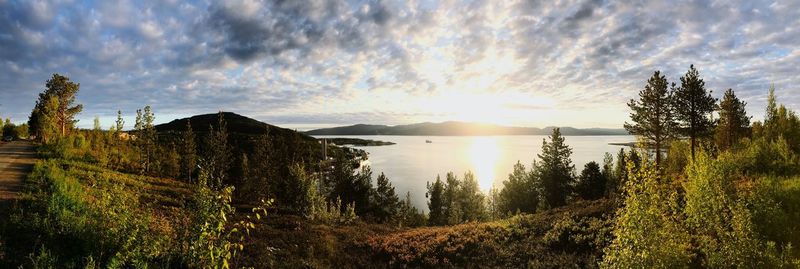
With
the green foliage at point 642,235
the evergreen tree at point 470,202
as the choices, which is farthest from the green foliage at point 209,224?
the evergreen tree at point 470,202

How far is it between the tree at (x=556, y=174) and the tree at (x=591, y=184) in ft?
5.71

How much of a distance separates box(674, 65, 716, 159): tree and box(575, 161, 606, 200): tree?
26.3 meters

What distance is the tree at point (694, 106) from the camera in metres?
37.1

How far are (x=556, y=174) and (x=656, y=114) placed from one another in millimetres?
24824

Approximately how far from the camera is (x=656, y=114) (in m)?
39.4

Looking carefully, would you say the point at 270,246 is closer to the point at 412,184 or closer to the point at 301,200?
the point at 301,200

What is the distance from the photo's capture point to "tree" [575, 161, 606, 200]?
62.9 m

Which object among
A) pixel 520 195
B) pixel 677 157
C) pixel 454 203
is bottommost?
pixel 454 203

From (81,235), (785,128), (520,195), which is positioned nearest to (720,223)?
(81,235)

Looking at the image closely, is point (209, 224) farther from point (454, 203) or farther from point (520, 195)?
point (454, 203)

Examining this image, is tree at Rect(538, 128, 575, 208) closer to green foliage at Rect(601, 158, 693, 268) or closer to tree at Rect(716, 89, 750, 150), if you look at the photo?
tree at Rect(716, 89, 750, 150)

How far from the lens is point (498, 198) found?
79.2m

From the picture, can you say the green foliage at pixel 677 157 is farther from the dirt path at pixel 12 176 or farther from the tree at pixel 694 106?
the dirt path at pixel 12 176

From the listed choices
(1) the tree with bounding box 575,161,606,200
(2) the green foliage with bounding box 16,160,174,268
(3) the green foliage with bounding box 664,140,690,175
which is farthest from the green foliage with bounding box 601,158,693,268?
(1) the tree with bounding box 575,161,606,200
